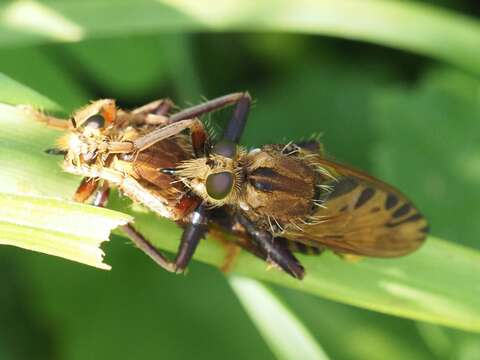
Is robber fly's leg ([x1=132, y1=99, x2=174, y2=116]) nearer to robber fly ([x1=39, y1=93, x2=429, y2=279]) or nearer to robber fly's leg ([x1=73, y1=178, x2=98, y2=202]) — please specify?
robber fly ([x1=39, y1=93, x2=429, y2=279])

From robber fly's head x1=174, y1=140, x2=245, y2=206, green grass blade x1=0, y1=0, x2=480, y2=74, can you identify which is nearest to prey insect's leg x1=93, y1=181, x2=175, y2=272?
robber fly's head x1=174, y1=140, x2=245, y2=206

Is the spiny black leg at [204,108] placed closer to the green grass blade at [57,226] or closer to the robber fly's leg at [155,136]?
the robber fly's leg at [155,136]

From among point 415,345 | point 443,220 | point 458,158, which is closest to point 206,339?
point 415,345

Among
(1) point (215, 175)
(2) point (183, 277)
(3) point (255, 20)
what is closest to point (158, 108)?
(1) point (215, 175)

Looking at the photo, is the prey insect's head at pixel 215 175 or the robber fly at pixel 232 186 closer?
the robber fly at pixel 232 186

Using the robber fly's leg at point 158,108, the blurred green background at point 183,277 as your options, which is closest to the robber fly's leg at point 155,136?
the robber fly's leg at point 158,108

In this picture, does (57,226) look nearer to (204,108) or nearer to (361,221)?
(204,108)

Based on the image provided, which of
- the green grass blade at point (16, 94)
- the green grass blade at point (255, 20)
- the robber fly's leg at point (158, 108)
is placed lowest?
the robber fly's leg at point (158, 108)

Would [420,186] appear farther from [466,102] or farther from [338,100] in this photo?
[338,100]
